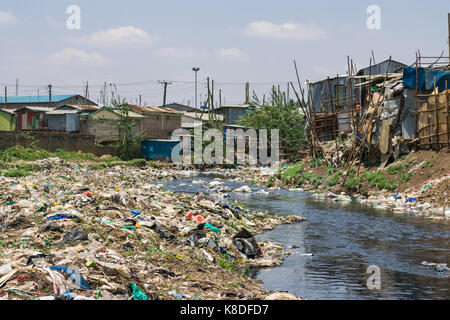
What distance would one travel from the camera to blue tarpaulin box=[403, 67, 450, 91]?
1705 centimetres

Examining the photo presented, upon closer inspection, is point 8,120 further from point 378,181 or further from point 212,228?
point 212,228

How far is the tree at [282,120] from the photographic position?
32.4 meters

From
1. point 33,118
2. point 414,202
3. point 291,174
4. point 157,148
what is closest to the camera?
point 414,202

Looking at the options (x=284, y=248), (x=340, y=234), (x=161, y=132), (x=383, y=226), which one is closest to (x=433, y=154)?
(x=383, y=226)

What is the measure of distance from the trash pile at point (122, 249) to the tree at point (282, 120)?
67.4ft

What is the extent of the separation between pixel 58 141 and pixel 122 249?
24632mm

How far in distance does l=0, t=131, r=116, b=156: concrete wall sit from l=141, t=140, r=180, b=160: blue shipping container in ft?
7.57

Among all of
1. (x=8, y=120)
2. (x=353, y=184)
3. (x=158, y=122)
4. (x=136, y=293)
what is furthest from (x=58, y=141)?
(x=136, y=293)

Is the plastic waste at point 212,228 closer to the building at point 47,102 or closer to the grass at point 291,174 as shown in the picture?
the grass at point 291,174

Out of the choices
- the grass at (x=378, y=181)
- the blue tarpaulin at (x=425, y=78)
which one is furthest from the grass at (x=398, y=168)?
the blue tarpaulin at (x=425, y=78)

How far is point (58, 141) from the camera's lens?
1179 inches

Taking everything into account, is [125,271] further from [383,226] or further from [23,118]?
[23,118]

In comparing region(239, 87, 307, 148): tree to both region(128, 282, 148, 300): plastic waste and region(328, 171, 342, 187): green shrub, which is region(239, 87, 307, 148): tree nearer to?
region(328, 171, 342, 187): green shrub

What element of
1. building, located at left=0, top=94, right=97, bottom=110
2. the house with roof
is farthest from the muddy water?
building, located at left=0, top=94, right=97, bottom=110
